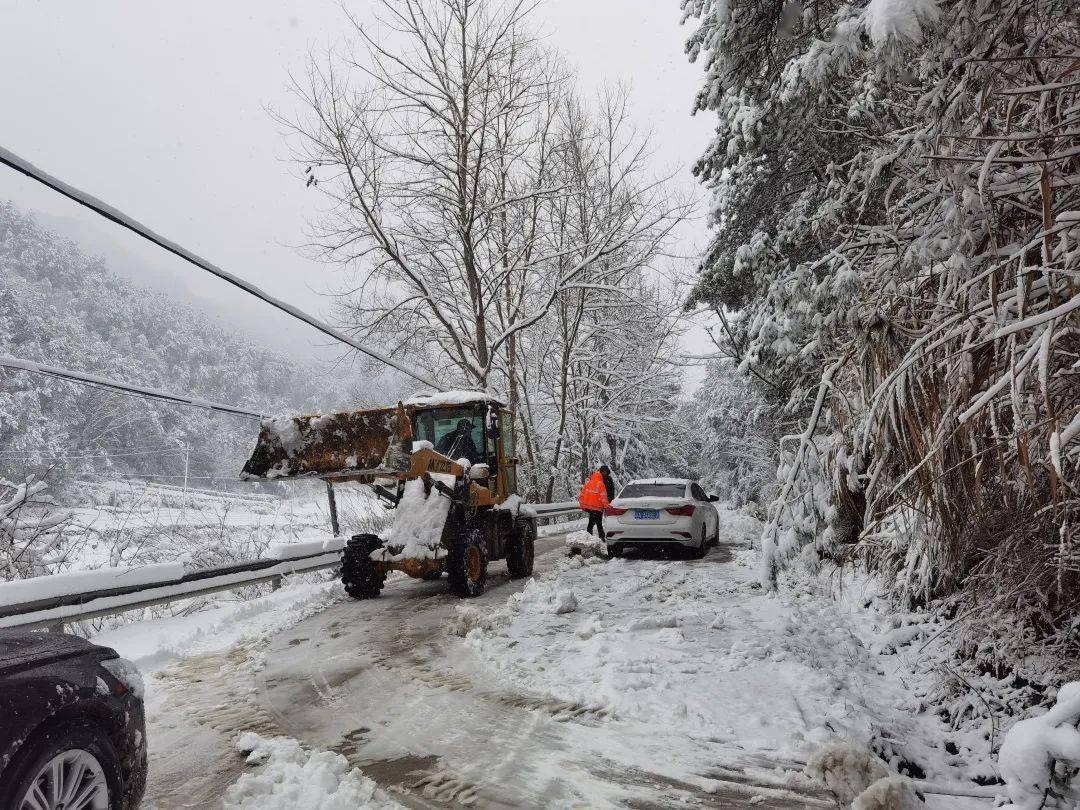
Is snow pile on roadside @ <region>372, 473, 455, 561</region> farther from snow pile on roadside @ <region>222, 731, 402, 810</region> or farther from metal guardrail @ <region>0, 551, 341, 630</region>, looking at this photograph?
snow pile on roadside @ <region>222, 731, 402, 810</region>

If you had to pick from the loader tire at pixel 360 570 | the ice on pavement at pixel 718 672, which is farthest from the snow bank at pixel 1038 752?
the loader tire at pixel 360 570

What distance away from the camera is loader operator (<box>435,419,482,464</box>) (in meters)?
11.6

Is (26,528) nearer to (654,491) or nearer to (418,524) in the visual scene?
(418,524)

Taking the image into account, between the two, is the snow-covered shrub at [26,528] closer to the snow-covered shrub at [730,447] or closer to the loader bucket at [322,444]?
the loader bucket at [322,444]

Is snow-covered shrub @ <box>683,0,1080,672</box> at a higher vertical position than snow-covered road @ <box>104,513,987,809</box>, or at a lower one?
higher

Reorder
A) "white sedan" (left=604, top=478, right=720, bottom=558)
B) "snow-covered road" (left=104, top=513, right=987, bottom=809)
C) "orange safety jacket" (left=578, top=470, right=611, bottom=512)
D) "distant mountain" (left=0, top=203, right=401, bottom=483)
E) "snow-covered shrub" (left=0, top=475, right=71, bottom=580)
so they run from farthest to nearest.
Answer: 1. "distant mountain" (left=0, top=203, right=401, bottom=483)
2. "orange safety jacket" (left=578, top=470, right=611, bottom=512)
3. "white sedan" (left=604, top=478, right=720, bottom=558)
4. "snow-covered shrub" (left=0, top=475, right=71, bottom=580)
5. "snow-covered road" (left=104, top=513, right=987, bottom=809)

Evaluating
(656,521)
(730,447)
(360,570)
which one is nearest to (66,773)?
(360,570)

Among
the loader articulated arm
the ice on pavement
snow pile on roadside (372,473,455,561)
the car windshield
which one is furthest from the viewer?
the car windshield

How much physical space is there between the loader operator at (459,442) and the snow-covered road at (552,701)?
3.30 metres

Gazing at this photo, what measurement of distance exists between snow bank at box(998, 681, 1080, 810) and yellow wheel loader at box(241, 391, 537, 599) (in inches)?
305

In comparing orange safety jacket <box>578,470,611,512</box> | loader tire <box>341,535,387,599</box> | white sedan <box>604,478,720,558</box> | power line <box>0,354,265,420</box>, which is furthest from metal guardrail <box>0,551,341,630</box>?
orange safety jacket <box>578,470,611,512</box>

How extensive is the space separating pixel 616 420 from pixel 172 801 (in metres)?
29.9

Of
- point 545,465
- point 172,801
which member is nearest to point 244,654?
point 172,801

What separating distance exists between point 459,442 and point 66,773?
28.8 feet
